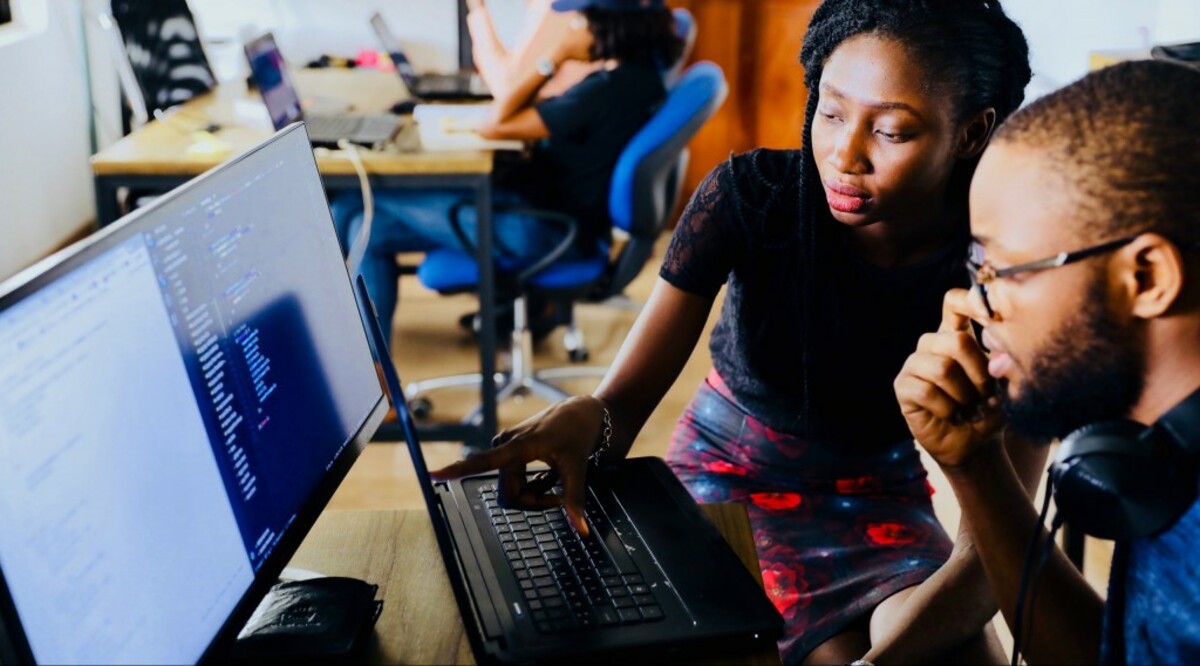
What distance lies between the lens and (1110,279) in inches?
31.7

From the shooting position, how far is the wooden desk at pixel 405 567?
3.03 ft

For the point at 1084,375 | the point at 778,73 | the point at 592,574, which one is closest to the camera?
the point at 1084,375

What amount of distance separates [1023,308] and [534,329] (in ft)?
8.70

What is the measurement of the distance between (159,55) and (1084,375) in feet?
8.98

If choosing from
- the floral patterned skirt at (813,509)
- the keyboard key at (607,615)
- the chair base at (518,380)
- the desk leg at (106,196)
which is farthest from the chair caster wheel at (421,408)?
the keyboard key at (607,615)

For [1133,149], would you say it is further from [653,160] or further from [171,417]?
[653,160]

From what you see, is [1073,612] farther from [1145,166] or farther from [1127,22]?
[1127,22]

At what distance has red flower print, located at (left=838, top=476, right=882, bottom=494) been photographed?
1.44 m

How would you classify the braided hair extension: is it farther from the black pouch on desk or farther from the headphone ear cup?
the black pouch on desk

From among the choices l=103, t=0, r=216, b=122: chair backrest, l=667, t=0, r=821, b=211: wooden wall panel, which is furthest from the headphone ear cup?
l=667, t=0, r=821, b=211: wooden wall panel

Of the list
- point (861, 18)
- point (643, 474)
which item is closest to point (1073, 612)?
point (643, 474)

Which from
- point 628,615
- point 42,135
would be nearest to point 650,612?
point 628,615

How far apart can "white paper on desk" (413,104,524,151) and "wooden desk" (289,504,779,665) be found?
1574 millimetres

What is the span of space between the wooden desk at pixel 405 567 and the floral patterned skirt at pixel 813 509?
0.68 ft
